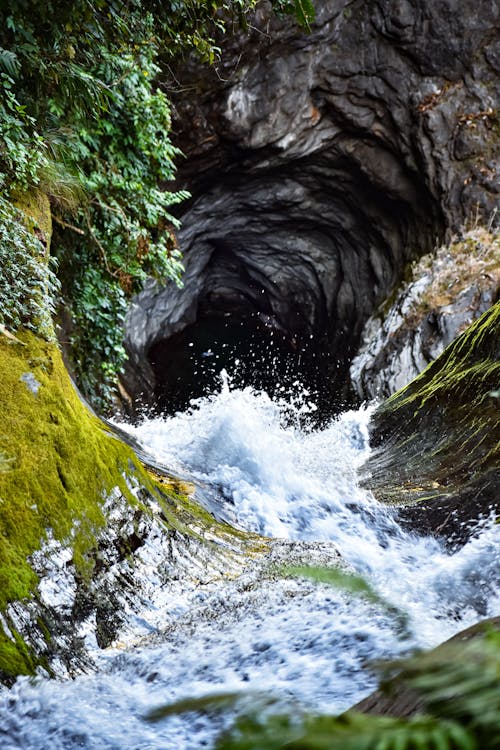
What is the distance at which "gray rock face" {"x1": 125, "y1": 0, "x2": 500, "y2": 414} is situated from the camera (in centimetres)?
1275

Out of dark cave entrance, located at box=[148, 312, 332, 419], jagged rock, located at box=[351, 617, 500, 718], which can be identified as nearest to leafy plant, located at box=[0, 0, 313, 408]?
jagged rock, located at box=[351, 617, 500, 718]

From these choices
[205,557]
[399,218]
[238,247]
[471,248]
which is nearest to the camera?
[205,557]

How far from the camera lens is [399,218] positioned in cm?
1453

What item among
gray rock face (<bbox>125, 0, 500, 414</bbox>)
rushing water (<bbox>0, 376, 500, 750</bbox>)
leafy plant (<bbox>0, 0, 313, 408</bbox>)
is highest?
gray rock face (<bbox>125, 0, 500, 414</bbox>)

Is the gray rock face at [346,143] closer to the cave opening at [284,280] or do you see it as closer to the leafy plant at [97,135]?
the cave opening at [284,280]

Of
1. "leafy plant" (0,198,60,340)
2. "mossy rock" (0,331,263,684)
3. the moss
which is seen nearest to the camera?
"mossy rock" (0,331,263,684)

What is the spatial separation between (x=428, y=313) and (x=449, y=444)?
21.4ft

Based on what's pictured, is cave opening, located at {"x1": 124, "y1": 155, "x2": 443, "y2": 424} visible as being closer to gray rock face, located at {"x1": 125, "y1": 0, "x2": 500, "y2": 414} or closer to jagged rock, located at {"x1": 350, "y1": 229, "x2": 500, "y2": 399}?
gray rock face, located at {"x1": 125, "y1": 0, "x2": 500, "y2": 414}

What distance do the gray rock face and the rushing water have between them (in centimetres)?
871

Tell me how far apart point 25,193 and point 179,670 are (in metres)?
4.00

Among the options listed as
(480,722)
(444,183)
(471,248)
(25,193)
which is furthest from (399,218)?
(480,722)

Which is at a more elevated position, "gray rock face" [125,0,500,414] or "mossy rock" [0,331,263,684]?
"gray rock face" [125,0,500,414]

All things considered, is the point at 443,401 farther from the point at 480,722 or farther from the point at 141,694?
the point at 480,722

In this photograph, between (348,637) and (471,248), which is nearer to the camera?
(348,637)
